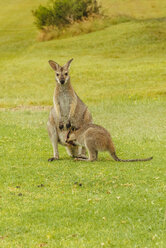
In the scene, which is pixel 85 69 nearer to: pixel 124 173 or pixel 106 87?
pixel 106 87

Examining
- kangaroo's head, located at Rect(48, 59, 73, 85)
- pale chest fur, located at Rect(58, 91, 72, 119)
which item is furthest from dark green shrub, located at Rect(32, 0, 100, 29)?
kangaroo's head, located at Rect(48, 59, 73, 85)

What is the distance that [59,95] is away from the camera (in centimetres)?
1248

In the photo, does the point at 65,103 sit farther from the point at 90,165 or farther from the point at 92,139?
the point at 90,165

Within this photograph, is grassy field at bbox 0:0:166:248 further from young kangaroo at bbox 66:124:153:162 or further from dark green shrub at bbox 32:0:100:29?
dark green shrub at bbox 32:0:100:29

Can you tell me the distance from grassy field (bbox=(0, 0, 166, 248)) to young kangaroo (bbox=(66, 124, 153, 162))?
332 millimetres

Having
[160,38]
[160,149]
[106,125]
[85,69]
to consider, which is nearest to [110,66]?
[85,69]

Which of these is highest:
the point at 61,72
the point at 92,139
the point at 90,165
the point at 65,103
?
the point at 61,72

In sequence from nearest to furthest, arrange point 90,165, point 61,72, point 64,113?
point 90,165 → point 61,72 → point 64,113

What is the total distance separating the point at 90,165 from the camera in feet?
36.3

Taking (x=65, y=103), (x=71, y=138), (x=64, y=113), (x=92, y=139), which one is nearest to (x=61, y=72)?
(x=65, y=103)

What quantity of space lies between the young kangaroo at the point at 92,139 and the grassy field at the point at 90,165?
1.09 ft

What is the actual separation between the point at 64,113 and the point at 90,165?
1.85 m

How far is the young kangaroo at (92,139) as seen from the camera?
11141 millimetres

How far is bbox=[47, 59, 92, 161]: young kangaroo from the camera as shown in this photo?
1191 cm
